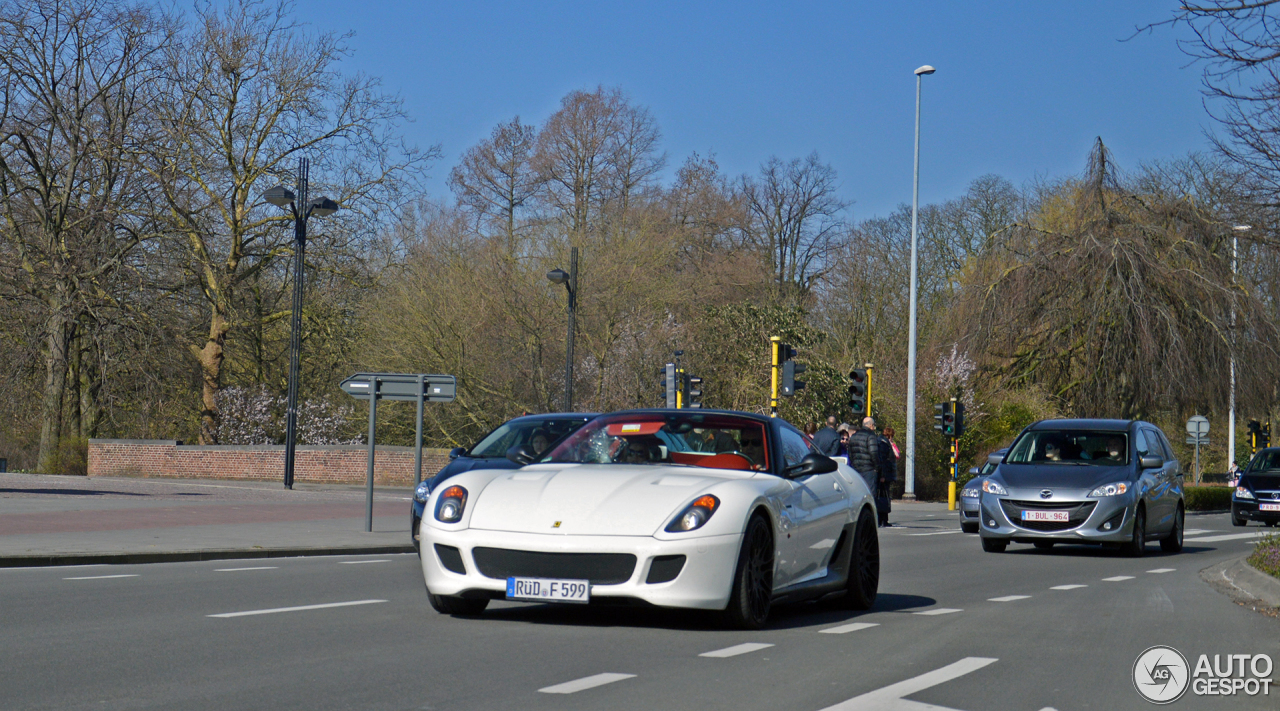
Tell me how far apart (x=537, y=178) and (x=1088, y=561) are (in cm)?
3363

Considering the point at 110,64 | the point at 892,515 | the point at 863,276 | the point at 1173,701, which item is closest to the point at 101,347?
the point at 110,64

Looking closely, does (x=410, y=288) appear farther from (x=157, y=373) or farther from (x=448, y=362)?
A: (x=157, y=373)

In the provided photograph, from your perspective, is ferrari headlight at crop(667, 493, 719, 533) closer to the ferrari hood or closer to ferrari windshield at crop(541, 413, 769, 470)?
the ferrari hood

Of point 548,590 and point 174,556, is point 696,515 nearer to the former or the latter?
point 548,590

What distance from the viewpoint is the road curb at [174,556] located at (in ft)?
42.3

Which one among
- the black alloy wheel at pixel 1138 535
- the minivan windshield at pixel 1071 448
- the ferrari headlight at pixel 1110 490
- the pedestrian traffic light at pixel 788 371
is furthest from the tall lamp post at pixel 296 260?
the black alloy wheel at pixel 1138 535

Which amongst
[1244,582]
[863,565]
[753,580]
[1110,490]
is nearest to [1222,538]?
[1110,490]

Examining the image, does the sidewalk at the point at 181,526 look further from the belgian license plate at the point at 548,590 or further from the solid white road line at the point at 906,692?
the solid white road line at the point at 906,692

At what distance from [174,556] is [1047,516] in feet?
32.4

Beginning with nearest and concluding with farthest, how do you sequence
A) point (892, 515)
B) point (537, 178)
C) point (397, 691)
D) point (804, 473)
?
point (397, 691), point (804, 473), point (892, 515), point (537, 178)

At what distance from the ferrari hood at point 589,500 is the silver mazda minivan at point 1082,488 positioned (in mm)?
9183

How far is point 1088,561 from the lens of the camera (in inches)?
648

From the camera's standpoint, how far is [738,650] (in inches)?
296

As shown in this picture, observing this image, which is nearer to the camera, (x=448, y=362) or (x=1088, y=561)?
(x=1088, y=561)
